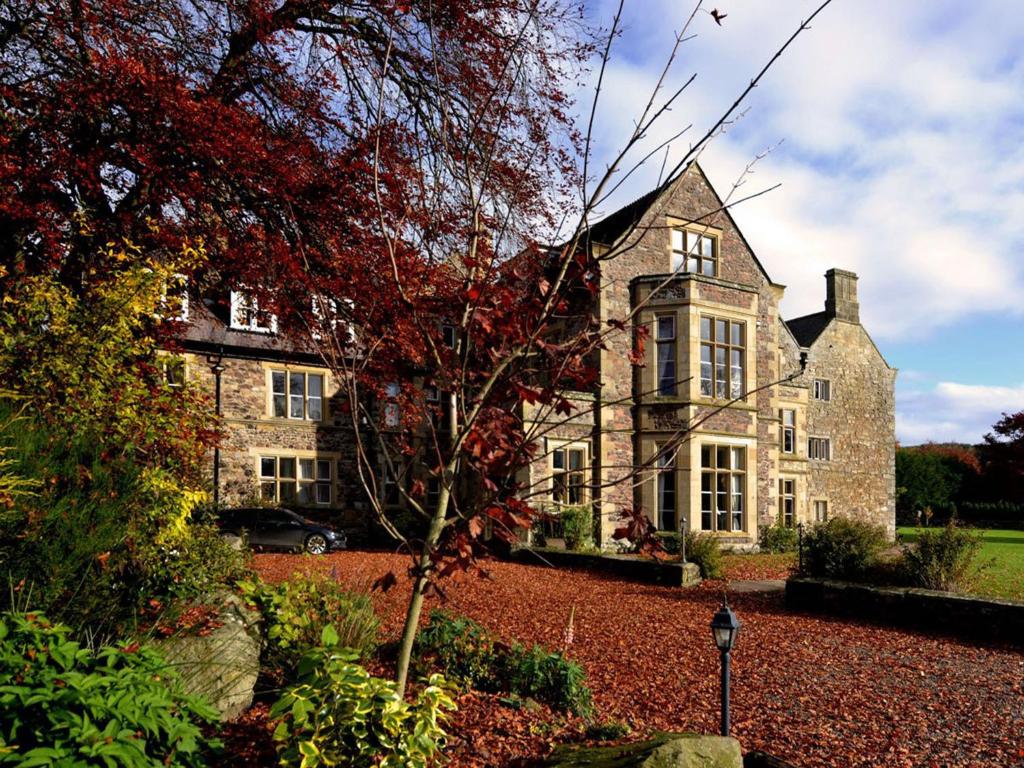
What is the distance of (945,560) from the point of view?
37.7 feet

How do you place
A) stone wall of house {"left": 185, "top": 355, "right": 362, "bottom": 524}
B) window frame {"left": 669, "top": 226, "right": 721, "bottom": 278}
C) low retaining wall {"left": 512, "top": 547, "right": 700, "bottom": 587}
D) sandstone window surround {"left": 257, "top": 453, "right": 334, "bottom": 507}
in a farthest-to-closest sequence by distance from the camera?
sandstone window surround {"left": 257, "top": 453, "right": 334, "bottom": 507} < stone wall of house {"left": 185, "top": 355, "right": 362, "bottom": 524} < window frame {"left": 669, "top": 226, "right": 721, "bottom": 278} < low retaining wall {"left": 512, "top": 547, "right": 700, "bottom": 587}

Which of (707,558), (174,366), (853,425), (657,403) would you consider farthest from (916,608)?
(853,425)

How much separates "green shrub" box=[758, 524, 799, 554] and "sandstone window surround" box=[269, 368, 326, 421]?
46.7 feet

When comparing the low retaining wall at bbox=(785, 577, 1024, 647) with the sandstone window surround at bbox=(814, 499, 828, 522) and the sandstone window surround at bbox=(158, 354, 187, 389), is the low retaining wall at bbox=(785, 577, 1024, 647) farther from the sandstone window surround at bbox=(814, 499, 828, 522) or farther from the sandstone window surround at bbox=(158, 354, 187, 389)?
the sandstone window surround at bbox=(814, 499, 828, 522)

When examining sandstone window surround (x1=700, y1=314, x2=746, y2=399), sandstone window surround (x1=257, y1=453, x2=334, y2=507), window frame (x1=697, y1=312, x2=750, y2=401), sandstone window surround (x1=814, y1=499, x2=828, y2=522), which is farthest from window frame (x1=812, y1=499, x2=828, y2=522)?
sandstone window surround (x1=257, y1=453, x2=334, y2=507)

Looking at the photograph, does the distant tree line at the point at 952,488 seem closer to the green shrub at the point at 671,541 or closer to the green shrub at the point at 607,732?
the green shrub at the point at 671,541

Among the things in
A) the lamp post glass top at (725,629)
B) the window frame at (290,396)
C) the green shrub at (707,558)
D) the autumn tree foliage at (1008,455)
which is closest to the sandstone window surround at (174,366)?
the lamp post glass top at (725,629)

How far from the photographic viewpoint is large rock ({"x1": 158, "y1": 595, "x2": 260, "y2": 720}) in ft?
16.0

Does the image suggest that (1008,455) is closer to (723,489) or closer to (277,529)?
(723,489)

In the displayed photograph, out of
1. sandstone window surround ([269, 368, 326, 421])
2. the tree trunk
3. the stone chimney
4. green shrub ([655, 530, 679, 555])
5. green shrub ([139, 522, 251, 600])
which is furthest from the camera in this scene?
the stone chimney

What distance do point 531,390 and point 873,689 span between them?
5692mm

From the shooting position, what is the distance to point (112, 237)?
25.4 feet

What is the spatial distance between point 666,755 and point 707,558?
12.1 m

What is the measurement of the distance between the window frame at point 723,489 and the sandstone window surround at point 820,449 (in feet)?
32.7
